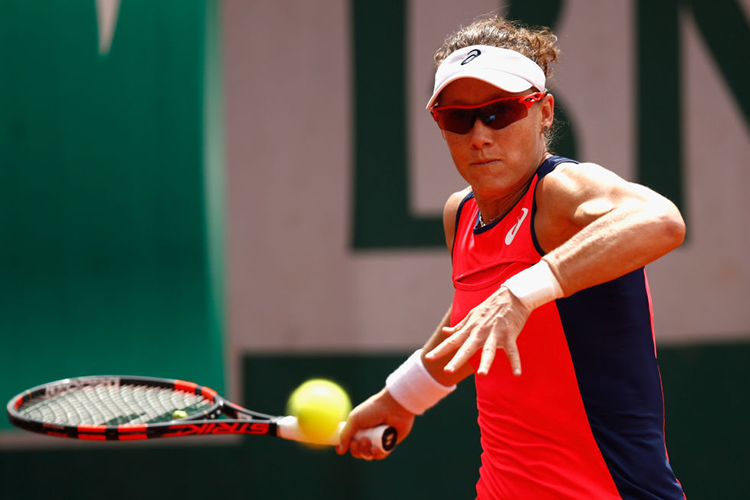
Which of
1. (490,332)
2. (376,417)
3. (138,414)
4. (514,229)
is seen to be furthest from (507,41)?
(138,414)

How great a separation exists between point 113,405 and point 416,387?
1035 mm

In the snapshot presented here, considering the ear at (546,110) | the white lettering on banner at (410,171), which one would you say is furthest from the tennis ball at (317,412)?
the white lettering on banner at (410,171)

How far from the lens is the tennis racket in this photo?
2.38 meters

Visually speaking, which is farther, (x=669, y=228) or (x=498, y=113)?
(x=498, y=113)

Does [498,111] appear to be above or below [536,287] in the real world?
above

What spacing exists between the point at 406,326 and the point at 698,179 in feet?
5.94

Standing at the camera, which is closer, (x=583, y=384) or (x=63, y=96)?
(x=583, y=384)

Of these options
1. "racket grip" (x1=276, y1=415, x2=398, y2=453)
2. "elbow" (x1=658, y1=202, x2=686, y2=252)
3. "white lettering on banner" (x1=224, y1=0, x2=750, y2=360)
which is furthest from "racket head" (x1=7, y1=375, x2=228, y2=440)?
"white lettering on banner" (x1=224, y1=0, x2=750, y2=360)

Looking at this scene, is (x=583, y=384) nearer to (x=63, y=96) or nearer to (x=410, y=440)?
(x=410, y=440)

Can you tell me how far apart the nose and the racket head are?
121cm

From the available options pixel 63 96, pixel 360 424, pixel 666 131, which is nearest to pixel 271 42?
pixel 63 96

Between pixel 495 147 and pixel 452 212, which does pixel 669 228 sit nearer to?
pixel 495 147

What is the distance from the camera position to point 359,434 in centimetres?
251

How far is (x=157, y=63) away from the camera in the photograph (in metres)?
4.45
